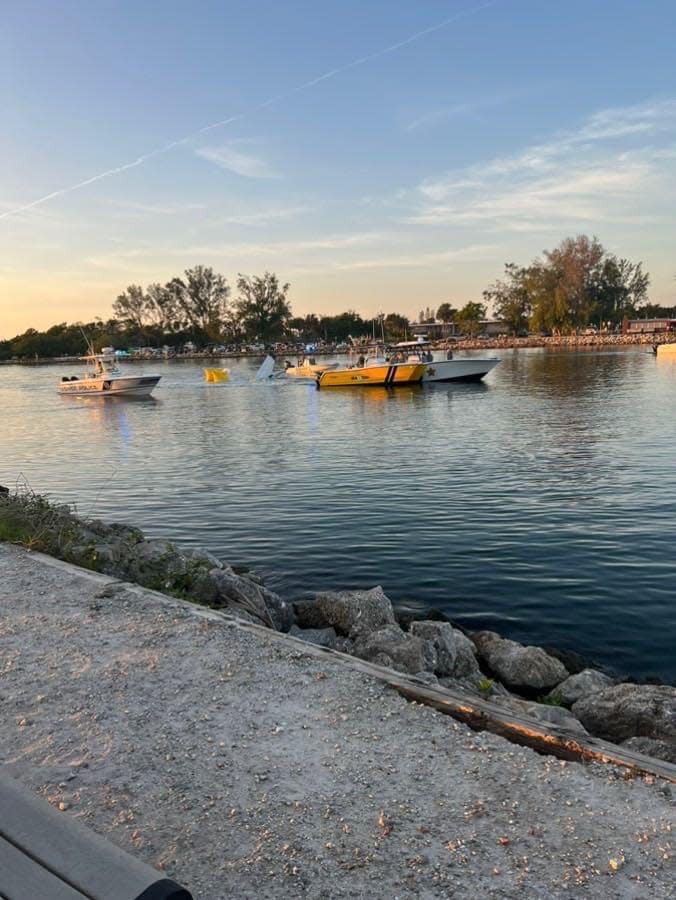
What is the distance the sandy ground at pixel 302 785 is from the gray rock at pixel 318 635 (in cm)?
204

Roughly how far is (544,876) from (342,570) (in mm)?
8282

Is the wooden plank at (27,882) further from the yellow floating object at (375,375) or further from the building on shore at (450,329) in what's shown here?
the building on shore at (450,329)

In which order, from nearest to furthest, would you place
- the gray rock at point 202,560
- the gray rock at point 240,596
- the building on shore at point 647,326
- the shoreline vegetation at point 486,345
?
the gray rock at point 240,596, the gray rock at point 202,560, the shoreline vegetation at point 486,345, the building on shore at point 647,326

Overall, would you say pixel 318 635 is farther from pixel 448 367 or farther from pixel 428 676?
pixel 448 367

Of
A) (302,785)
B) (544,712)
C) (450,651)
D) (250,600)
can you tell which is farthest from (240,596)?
(302,785)

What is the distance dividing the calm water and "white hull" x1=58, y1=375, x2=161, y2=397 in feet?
46.1

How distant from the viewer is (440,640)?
22.7 ft

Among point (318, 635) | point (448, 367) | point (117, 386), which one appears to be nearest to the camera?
point (318, 635)

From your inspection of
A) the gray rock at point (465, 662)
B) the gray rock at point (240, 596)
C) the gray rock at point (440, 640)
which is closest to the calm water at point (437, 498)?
the gray rock at point (465, 662)

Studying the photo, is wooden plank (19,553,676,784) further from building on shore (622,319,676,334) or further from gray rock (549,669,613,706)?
building on shore (622,319,676,334)

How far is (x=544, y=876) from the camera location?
2.99m

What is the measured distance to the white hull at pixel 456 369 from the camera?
48.9 meters

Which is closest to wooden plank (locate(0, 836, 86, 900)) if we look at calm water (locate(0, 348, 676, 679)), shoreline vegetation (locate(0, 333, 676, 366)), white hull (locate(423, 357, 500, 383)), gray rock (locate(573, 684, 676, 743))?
gray rock (locate(573, 684, 676, 743))

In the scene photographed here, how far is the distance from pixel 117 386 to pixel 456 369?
26761mm
